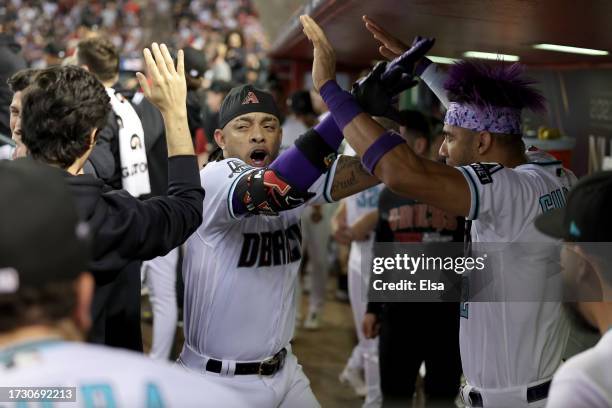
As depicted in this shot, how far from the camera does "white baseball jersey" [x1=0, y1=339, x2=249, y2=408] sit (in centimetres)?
139

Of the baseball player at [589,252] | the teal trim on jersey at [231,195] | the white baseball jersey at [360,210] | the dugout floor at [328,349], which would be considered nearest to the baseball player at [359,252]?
the white baseball jersey at [360,210]

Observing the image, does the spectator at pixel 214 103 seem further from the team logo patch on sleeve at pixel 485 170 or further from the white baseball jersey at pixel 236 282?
the team logo patch on sleeve at pixel 485 170

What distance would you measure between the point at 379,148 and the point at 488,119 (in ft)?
2.03

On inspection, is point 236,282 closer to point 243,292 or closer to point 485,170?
point 243,292

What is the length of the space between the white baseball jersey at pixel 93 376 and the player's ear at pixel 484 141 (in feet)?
6.19

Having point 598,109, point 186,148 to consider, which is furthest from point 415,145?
point 186,148

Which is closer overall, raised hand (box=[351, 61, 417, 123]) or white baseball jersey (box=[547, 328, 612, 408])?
white baseball jersey (box=[547, 328, 612, 408])

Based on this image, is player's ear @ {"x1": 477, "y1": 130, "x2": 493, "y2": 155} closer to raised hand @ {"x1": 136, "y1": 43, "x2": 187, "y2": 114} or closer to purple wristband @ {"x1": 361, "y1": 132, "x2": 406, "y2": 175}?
purple wristband @ {"x1": 361, "y1": 132, "x2": 406, "y2": 175}

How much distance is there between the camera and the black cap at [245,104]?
11.5ft

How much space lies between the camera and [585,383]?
1.69 m

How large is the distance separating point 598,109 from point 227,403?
477 cm

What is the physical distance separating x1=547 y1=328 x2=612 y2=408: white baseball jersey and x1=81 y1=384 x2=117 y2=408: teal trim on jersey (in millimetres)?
908

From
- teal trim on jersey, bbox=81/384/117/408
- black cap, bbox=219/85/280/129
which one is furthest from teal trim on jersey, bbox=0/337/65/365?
black cap, bbox=219/85/280/129

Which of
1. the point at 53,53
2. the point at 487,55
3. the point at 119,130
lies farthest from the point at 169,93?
the point at 53,53
